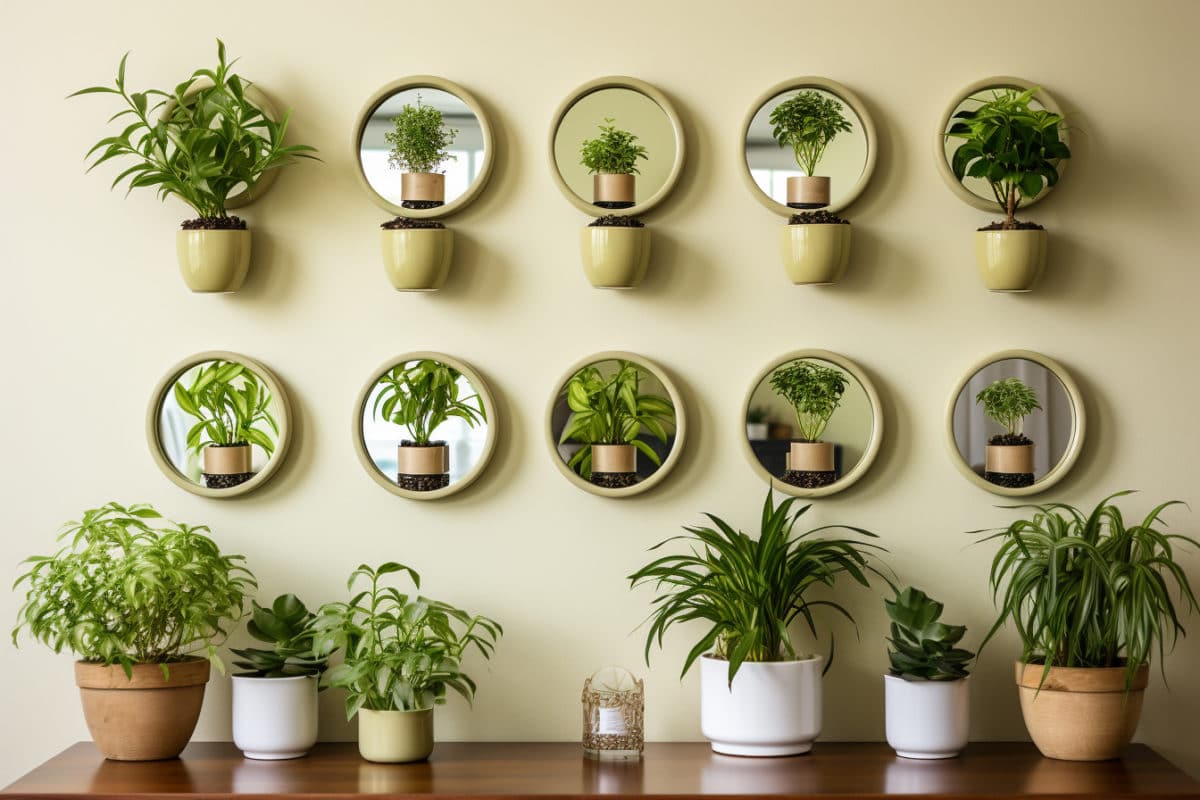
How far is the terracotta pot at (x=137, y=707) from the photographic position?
6.51ft

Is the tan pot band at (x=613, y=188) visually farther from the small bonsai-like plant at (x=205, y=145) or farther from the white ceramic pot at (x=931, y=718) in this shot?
the white ceramic pot at (x=931, y=718)

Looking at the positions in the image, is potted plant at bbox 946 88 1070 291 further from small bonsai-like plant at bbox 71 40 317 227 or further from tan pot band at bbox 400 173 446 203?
small bonsai-like plant at bbox 71 40 317 227

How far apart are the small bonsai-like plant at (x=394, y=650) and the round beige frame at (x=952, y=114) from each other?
1.21 meters

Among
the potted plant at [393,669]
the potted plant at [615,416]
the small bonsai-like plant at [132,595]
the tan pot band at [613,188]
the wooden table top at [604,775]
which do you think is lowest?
the wooden table top at [604,775]

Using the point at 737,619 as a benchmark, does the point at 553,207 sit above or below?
above

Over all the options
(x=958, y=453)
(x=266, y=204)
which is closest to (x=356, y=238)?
(x=266, y=204)

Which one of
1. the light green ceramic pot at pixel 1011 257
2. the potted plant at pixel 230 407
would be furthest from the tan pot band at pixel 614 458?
the light green ceramic pot at pixel 1011 257

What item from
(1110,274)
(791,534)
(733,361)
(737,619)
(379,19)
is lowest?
(737,619)

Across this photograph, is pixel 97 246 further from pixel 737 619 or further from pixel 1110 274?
pixel 1110 274

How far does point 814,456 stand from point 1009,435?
0.38 meters

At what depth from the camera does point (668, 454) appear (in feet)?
7.24

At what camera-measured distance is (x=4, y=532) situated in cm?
223

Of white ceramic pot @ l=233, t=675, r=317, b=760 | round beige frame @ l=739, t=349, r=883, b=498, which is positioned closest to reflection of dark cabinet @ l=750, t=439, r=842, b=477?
round beige frame @ l=739, t=349, r=883, b=498

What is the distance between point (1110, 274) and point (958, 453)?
0.46 metres
